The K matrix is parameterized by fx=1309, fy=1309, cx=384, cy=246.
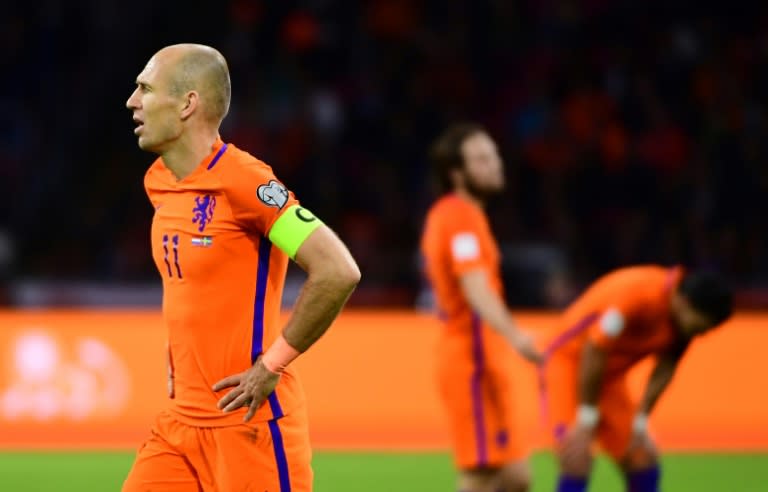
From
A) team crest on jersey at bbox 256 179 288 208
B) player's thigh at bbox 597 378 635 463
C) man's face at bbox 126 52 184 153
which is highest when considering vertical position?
man's face at bbox 126 52 184 153

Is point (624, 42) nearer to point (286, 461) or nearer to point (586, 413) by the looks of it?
point (586, 413)

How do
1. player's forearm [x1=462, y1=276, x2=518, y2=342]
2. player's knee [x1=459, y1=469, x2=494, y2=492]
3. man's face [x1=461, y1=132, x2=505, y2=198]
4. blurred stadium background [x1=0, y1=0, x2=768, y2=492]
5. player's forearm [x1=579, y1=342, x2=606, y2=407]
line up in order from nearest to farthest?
1. player's forearm [x1=579, y1=342, x2=606, y2=407]
2. player's forearm [x1=462, y1=276, x2=518, y2=342]
3. player's knee [x1=459, y1=469, x2=494, y2=492]
4. man's face [x1=461, y1=132, x2=505, y2=198]
5. blurred stadium background [x1=0, y1=0, x2=768, y2=492]

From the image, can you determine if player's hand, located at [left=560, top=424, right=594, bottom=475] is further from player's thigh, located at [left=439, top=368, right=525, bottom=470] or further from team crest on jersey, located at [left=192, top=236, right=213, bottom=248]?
team crest on jersey, located at [left=192, top=236, right=213, bottom=248]

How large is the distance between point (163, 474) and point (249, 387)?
0.46 m

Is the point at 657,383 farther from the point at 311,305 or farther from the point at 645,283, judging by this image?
the point at 311,305

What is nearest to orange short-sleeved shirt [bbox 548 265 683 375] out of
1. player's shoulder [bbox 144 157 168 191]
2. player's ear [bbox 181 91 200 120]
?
player's shoulder [bbox 144 157 168 191]

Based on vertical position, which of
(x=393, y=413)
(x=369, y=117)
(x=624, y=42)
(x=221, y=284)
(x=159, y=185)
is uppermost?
(x=624, y=42)

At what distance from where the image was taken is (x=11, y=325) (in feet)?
37.8

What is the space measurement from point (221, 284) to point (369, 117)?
36.6 ft

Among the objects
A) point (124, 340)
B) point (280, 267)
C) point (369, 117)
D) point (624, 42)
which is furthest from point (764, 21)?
point (280, 267)

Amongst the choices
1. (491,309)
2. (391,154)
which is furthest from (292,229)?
(391,154)

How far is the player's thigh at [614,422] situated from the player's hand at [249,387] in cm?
315

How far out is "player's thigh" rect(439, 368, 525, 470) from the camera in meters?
6.76

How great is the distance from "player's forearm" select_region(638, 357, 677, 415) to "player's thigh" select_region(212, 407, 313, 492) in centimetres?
302
